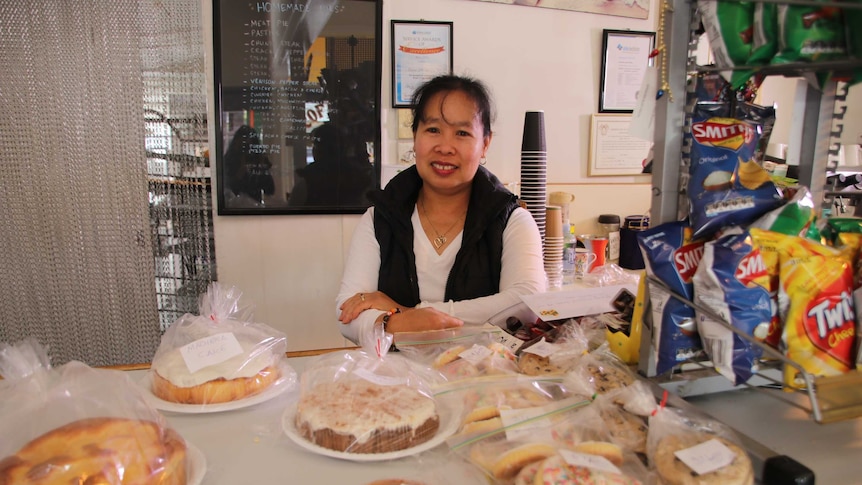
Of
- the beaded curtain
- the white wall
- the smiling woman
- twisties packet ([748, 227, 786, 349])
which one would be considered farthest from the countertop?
the beaded curtain

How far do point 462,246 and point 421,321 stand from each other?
1.51 ft

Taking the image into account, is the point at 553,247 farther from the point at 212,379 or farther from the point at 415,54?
the point at 212,379

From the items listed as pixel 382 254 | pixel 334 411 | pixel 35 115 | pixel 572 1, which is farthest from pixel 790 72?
pixel 35 115

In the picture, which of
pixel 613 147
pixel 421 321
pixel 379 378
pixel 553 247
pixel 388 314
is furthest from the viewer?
pixel 613 147

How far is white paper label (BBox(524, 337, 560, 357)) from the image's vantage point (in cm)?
85

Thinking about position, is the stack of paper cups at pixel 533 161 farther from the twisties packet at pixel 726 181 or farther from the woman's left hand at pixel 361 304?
the twisties packet at pixel 726 181

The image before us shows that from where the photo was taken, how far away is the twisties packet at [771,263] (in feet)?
2.14

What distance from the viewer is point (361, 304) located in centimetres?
138

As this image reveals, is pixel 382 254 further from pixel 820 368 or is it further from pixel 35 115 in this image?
pixel 35 115

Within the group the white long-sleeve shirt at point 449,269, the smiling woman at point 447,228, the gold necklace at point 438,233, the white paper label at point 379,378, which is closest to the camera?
the white paper label at point 379,378

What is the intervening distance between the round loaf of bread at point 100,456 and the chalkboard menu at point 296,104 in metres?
1.75

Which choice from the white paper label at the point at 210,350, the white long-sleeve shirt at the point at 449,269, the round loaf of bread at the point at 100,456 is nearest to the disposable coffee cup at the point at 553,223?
the white long-sleeve shirt at the point at 449,269

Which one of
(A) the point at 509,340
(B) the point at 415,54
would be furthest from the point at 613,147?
(A) the point at 509,340

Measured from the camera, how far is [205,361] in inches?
32.3
